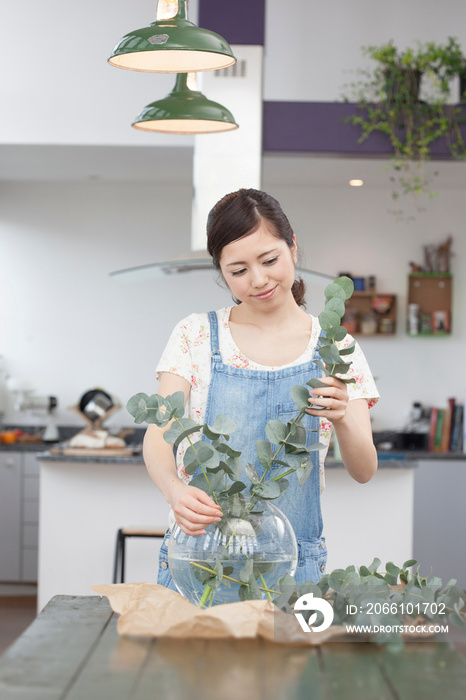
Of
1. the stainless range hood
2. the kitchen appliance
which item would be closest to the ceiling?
the stainless range hood

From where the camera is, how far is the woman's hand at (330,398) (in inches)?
48.4

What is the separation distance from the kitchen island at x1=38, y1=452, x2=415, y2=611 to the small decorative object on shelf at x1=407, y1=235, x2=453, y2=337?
2.14 m

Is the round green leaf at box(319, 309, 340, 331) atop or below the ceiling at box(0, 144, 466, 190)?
below

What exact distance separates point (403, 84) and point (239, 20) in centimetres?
97

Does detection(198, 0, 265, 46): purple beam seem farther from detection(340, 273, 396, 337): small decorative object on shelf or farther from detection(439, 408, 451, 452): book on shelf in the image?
detection(439, 408, 451, 452): book on shelf

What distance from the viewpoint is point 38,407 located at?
584 centimetres

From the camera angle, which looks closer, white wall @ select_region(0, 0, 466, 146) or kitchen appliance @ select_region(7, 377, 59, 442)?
white wall @ select_region(0, 0, 466, 146)

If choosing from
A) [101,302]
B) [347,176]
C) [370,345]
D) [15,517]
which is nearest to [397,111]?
[347,176]

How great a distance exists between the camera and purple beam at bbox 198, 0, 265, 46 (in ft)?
14.2

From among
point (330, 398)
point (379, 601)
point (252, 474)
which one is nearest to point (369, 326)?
point (330, 398)

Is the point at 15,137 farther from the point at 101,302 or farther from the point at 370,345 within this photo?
the point at 370,345

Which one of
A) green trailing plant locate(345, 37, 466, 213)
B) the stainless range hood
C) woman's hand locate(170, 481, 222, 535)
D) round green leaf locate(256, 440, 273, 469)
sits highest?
green trailing plant locate(345, 37, 466, 213)

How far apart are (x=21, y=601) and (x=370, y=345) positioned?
10.0 feet

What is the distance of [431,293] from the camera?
240 inches
